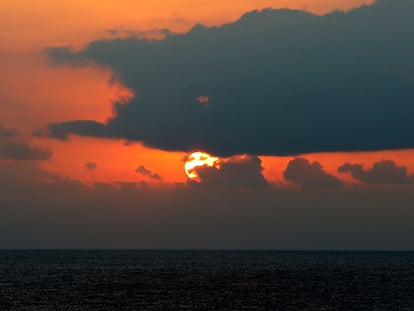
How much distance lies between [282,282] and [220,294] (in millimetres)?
38489

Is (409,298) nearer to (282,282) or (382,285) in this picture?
(382,285)

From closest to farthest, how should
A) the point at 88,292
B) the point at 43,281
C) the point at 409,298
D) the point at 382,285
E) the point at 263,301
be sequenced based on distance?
1. the point at 263,301
2. the point at 409,298
3. the point at 88,292
4. the point at 382,285
5. the point at 43,281

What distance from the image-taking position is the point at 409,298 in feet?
394

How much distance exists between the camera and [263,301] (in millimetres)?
112500

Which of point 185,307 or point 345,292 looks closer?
point 185,307

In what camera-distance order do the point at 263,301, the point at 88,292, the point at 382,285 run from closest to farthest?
the point at 263,301
the point at 88,292
the point at 382,285

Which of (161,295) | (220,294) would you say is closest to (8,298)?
(161,295)

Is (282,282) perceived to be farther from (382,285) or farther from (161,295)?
(161,295)

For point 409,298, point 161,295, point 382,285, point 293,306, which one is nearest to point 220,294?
point 161,295

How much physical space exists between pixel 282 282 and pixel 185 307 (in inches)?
2386

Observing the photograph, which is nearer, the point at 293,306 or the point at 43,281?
the point at 293,306

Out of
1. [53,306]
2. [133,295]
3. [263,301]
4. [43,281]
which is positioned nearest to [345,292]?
[263,301]

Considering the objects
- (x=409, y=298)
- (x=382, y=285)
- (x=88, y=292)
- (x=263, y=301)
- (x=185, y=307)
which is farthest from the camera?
(x=382, y=285)

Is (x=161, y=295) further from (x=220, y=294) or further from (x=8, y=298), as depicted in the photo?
(x=8, y=298)
